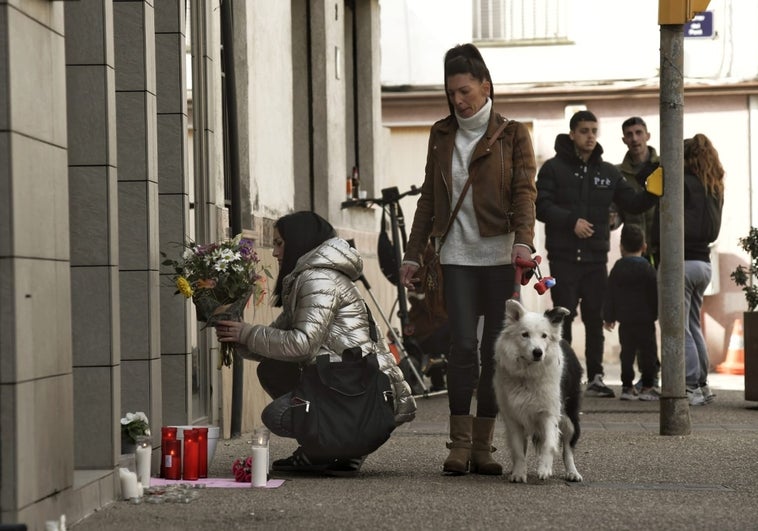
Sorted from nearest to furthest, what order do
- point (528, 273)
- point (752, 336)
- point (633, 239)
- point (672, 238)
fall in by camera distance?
point (528, 273), point (672, 238), point (752, 336), point (633, 239)

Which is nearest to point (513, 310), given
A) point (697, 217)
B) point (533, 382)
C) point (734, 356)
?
point (533, 382)

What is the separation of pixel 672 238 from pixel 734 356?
31.5 ft

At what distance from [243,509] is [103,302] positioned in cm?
111

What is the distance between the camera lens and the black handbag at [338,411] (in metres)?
7.33

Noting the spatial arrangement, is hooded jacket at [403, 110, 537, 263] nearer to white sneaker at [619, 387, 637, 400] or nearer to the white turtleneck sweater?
the white turtleneck sweater

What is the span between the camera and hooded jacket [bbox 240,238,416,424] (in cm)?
739

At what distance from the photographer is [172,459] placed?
737 cm

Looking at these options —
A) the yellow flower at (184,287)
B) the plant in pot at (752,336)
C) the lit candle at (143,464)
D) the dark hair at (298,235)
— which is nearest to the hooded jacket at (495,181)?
the dark hair at (298,235)

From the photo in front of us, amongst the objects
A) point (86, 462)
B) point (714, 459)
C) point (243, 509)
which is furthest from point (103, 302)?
point (714, 459)

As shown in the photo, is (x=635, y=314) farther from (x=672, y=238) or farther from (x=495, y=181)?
(x=495, y=181)

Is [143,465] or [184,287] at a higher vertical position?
[184,287]

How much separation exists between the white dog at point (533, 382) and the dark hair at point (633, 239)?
5977mm

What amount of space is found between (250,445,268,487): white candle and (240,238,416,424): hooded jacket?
51 centimetres

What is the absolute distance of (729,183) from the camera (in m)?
20.4
